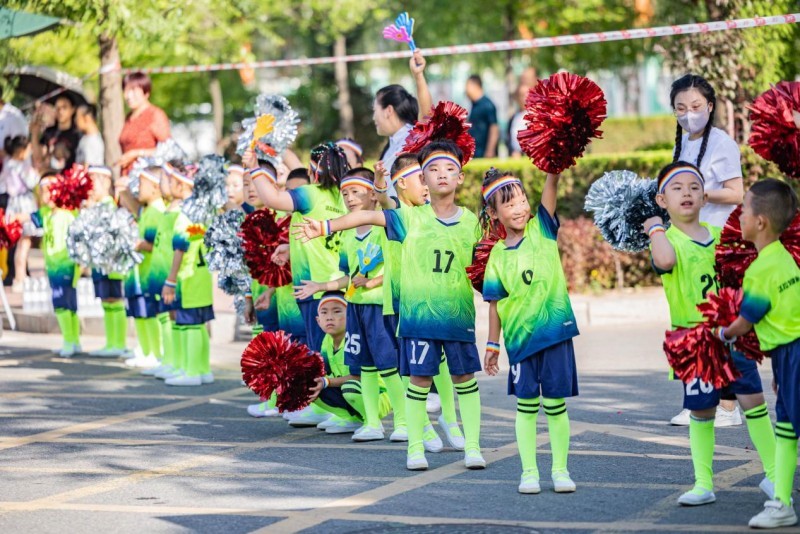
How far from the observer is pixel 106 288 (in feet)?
42.3

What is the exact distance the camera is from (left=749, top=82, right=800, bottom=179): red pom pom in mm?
6293

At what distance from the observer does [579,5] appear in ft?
95.5

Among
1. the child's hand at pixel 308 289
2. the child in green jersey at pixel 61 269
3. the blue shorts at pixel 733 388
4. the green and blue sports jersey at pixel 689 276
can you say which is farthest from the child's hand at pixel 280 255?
the child in green jersey at pixel 61 269

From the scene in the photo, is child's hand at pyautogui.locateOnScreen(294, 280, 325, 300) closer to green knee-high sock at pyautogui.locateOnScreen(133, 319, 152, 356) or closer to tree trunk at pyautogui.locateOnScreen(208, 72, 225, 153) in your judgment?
green knee-high sock at pyautogui.locateOnScreen(133, 319, 152, 356)

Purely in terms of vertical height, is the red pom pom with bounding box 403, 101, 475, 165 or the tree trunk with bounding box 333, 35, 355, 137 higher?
the tree trunk with bounding box 333, 35, 355, 137

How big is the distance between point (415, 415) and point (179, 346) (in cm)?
415

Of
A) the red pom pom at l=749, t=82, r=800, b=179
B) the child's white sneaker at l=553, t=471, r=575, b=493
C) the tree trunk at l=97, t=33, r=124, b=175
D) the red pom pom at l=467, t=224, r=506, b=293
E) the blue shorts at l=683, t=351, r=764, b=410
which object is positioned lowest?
the child's white sneaker at l=553, t=471, r=575, b=493

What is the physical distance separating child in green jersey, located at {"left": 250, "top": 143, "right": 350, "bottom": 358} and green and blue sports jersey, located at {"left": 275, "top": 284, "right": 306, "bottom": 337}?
27 cm

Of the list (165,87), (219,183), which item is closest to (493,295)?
(219,183)

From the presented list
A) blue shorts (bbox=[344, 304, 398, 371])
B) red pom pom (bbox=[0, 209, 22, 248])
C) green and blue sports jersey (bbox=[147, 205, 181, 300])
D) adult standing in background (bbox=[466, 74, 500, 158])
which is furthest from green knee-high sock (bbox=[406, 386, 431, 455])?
adult standing in background (bbox=[466, 74, 500, 158])

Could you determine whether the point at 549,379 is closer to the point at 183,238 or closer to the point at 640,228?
the point at 640,228

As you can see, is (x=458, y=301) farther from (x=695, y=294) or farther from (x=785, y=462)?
(x=785, y=462)

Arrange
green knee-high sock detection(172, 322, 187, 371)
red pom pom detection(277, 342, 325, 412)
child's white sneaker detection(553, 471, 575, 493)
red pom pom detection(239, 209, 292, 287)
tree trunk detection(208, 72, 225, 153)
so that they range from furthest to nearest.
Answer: tree trunk detection(208, 72, 225, 153), green knee-high sock detection(172, 322, 187, 371), red pom pom detection(239, 209, 292, 287), red pom pom detection(277, 342, 325, 412), child's white sneaker detection(553, 471, 575, 493)

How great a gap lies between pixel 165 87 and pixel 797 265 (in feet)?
104
